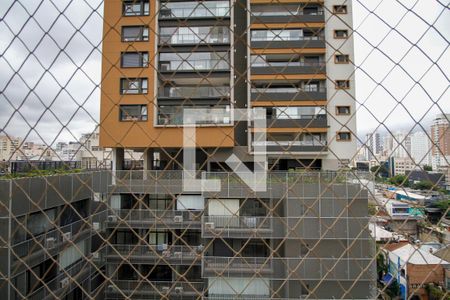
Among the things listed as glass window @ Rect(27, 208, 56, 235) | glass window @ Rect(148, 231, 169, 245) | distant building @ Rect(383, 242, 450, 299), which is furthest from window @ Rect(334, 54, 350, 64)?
glass window @ Rect(148, 231, 169, 245)

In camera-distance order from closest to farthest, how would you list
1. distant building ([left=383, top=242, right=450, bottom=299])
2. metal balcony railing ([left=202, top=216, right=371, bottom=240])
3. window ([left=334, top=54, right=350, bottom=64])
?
distant building ([left=383, top=242, right=450, bottom=299])
window ([left=334, top=54, right=350, bottom=64])
metal balcony railing ([left=202, top=216, right=371, bottom=240])

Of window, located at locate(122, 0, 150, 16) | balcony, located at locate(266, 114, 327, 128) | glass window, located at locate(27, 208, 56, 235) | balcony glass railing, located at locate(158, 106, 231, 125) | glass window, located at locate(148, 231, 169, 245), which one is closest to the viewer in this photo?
window, located at locate(122, 0, 150, 16)

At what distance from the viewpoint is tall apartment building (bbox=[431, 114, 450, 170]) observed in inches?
25.9

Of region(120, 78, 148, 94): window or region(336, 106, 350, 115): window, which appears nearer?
region(120, 78, 148, 94): window

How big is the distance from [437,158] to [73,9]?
1.06 metres

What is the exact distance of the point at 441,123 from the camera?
72cm

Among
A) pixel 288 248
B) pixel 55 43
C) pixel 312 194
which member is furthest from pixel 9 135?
pixel 288 248

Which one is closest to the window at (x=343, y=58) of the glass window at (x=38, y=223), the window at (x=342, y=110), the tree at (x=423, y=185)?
the tree at (x=423, y=185)

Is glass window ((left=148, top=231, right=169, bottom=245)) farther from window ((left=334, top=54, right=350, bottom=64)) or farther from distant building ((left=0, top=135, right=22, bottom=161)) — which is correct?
distant building ((left=0, top=135, right=22, bottom=161))

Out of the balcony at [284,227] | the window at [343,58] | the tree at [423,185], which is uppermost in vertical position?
the window at [343,58]

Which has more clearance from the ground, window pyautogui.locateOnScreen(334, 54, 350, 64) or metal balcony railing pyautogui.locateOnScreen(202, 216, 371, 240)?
window pyautogui.locateOnScreen(334, 54, 350, 64)

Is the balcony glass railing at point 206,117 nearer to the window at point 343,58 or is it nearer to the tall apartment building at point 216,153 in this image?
the tall apartment building at point 216,153

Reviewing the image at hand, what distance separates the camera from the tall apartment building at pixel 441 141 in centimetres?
66

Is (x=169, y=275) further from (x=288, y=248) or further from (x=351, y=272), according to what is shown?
(x=351, y=272)
